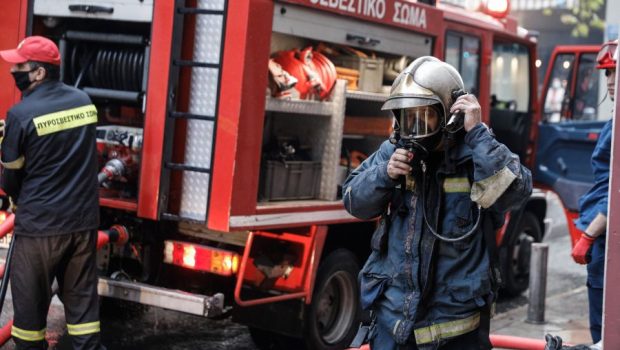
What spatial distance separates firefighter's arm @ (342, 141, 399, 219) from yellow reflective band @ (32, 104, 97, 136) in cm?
222

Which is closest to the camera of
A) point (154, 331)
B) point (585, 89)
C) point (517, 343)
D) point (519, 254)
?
point (517, 343)

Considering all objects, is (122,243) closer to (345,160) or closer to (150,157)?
(150,157)

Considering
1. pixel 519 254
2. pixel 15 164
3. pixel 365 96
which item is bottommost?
pixel 519 254

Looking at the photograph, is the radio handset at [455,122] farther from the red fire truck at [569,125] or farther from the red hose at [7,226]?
the red fire truck at [569,125]

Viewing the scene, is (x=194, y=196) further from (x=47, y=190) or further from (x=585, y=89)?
(x=585, y=89)

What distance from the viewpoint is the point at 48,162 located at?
5320mm

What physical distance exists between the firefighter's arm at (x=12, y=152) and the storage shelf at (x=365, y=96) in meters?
2.28

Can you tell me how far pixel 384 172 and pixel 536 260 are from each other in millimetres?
4850

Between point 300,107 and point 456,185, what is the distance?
2745 mm

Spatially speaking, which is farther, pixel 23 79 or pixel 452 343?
pixel 23 79

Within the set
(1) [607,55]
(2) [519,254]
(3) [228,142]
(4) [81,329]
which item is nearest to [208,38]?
(3) [228,142]

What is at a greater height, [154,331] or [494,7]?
[494,7]

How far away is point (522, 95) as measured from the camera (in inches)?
363

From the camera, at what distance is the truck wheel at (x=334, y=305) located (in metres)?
6.38
